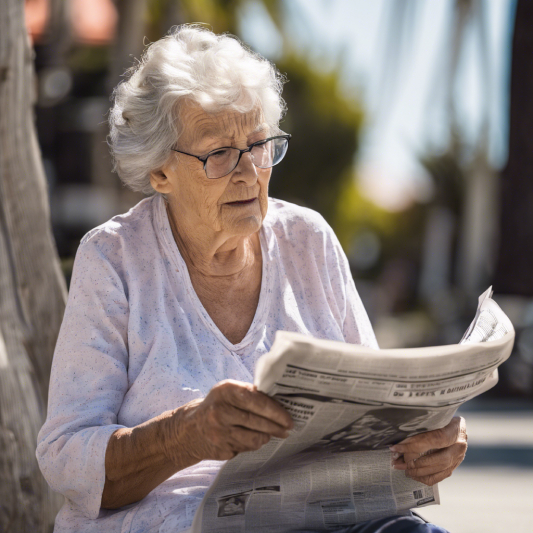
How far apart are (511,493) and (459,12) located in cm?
949

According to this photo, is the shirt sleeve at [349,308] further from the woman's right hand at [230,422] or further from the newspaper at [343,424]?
the woman's right hand at [230,422]

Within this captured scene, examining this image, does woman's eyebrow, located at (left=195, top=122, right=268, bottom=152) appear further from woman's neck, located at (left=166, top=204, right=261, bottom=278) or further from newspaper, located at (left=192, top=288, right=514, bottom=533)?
newspaper, located at (left=192, top=288, right=514, bottom=533)

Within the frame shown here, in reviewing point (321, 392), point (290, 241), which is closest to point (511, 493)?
point (290, 241)

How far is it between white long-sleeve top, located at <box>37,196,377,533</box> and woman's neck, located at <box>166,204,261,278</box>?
5cm

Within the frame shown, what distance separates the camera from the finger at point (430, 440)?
1680 millimetres

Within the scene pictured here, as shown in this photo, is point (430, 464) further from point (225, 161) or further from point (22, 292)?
point (22, 292)

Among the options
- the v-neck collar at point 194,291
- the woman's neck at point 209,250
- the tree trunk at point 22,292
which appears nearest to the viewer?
the v-neck collar at point 194,291

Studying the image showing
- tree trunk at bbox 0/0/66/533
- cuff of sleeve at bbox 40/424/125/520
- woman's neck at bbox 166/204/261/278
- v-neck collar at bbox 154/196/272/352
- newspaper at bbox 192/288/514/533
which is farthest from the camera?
tree trunk at bbox 0/0/66/533

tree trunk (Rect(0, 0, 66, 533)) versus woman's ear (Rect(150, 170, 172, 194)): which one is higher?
woman's ear (Rect(150, 170, 172, 194))

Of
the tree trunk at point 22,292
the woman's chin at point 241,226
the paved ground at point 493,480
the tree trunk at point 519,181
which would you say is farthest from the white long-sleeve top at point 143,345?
the tree trunk at point 519,181

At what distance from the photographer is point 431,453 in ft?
5.73

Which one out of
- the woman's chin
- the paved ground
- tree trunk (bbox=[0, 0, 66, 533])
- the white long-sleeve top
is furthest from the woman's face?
the paved ground

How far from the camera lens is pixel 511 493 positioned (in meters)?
4.20

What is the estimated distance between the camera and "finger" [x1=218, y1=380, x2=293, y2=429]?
1400mm
